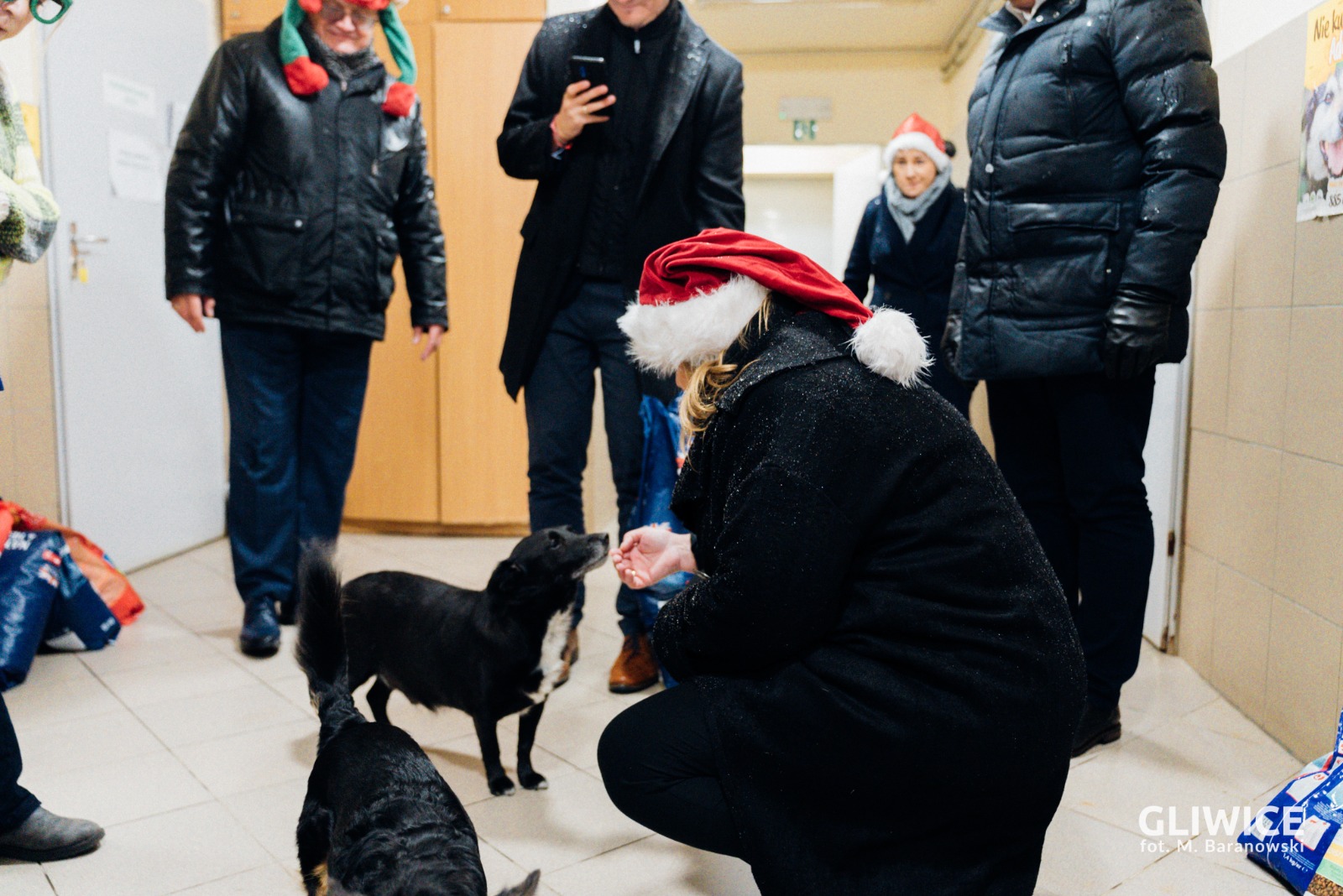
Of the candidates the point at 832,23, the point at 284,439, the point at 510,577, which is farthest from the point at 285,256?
the point at 832,23

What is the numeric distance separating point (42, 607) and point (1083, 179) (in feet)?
7.79

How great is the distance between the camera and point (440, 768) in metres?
1.83

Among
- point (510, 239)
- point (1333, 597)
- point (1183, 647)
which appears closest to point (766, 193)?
point (510, 239)

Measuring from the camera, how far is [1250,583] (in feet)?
6.81

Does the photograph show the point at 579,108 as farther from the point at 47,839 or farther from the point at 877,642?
the point at 47,839

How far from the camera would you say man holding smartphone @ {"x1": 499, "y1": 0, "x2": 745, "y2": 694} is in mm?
2146

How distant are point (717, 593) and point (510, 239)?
2.80 m

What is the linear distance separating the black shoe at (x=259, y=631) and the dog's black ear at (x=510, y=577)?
105cm

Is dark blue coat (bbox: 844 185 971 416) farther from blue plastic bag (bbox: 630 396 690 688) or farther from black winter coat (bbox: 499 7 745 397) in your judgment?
blue plastic bag (bbox: 630 396 690 688)

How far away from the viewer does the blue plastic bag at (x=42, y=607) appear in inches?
88.1

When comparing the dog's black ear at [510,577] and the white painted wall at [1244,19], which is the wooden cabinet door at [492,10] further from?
the dog's black ear at [510,577]

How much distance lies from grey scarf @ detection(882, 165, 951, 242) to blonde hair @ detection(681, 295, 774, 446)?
2.30 meters

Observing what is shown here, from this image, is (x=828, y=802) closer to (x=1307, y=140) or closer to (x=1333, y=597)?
(x=1333, y=597)

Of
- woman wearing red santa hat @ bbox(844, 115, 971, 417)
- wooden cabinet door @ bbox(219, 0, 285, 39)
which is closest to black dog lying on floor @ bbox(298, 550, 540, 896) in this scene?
woman wearing red santa hat @ bbox(844, 115, 971, 417)
